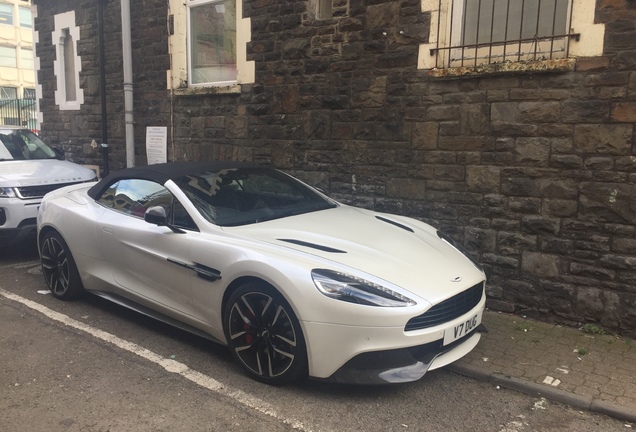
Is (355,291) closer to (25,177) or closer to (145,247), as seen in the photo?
(145,247)

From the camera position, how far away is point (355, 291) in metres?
3.35

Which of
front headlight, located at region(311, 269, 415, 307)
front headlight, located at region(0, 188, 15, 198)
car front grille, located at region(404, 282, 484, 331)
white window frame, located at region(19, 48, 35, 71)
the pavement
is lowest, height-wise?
the pavement

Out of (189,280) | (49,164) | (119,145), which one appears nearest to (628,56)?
(189,280)

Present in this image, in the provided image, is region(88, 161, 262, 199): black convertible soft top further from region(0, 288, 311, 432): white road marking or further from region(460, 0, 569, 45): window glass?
region(460, 0, 569, 45): window glass

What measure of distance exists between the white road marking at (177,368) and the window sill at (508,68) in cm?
379

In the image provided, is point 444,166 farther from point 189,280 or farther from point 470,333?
point 189,280

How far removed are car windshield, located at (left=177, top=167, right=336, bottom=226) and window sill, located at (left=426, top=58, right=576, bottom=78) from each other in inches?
73.7

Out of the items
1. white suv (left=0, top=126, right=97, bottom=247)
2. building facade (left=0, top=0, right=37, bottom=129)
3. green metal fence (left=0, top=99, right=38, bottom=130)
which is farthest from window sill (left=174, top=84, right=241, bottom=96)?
building facade (left=0, top=0, right=37, bottom=129)

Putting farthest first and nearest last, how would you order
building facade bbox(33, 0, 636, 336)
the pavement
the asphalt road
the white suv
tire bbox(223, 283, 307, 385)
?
1. the white suv
2. building facade bbox(33, 0, 636, 336)
3. the pavement
4. tire bbox(223, 283, 307, 385)
5. the asphalt road

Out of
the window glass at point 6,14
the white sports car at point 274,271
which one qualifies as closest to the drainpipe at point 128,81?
the white sports car at point 274,271

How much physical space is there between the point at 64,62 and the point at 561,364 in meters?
10.7

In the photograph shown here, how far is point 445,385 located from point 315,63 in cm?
440

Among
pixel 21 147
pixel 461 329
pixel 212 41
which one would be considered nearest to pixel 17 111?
pixel 21 147

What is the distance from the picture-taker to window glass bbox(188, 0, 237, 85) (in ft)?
26.9
